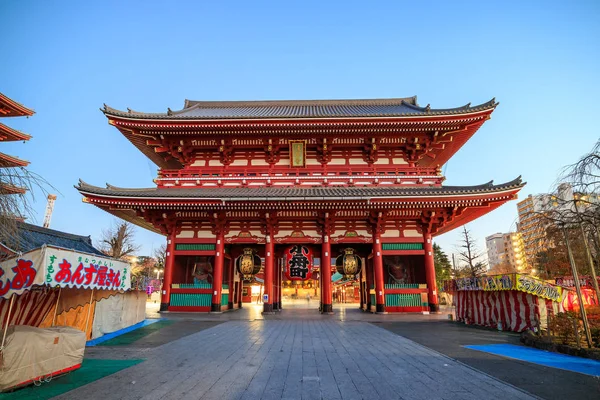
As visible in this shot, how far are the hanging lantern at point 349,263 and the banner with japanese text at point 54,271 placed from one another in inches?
464

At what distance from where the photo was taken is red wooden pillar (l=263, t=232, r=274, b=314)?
16.0m

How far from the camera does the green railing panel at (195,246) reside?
16500mm

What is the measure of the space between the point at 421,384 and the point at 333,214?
37.5ft

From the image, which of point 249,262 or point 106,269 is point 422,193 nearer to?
point 249,262

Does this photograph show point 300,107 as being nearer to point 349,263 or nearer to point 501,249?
point 349,263

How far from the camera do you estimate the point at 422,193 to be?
46.6 feet

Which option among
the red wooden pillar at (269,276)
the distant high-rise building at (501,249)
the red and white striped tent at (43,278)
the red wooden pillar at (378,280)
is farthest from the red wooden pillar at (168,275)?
the distant high-rise building at (501,249)

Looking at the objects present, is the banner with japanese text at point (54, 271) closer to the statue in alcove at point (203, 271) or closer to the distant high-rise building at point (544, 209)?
the statue in alcove at point (203, 271)

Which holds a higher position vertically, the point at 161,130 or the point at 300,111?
the point at 300,111

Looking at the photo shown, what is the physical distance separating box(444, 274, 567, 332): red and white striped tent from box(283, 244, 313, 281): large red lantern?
25.5 feet

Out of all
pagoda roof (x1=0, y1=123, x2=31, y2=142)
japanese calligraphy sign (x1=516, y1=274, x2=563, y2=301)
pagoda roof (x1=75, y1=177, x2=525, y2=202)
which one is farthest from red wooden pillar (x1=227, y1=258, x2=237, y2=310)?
pagoda roof (x1=0, y1=123, x2=31, y2=142)

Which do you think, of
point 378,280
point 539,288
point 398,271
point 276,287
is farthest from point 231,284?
point 539,288

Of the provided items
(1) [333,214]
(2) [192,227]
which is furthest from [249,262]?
(1) [333,214]

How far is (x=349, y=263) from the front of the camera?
1677 cm
